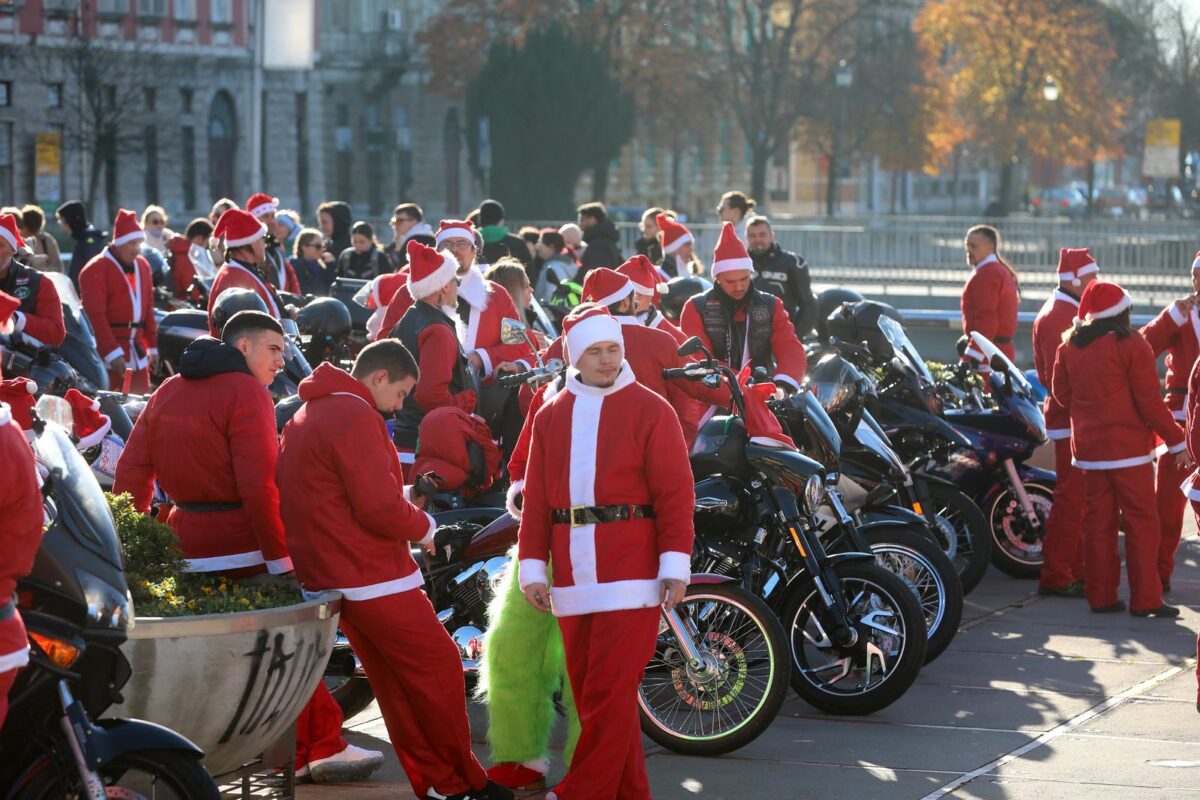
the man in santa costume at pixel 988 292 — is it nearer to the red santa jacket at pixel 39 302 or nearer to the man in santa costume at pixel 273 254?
the man in santa costume at pixel 273 254

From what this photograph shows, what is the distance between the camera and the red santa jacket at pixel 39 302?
37.5 feet

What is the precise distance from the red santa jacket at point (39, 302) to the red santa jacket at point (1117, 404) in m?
5.41

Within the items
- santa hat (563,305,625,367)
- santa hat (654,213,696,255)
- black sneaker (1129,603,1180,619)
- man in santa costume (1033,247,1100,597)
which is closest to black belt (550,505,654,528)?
santa hat (563,305,625,367)

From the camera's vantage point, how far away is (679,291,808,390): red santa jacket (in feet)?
34.0

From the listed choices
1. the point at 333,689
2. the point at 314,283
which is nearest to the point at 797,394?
the point at 333,689

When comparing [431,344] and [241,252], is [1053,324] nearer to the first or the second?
[431,344]

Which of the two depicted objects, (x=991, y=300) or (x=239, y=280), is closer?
(x=239, y=280)

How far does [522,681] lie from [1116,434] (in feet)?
14.2

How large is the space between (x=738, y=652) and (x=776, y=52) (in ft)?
178

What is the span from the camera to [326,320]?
1258 centimetres

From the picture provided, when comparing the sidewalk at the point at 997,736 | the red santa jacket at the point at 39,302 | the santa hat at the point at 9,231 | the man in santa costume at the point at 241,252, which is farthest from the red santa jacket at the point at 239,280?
the sidewalk at the point at 997,736

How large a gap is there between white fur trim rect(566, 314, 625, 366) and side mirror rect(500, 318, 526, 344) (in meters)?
3.97

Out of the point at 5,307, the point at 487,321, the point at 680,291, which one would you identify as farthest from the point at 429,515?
the point at 680,291

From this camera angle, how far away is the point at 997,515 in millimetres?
11578
